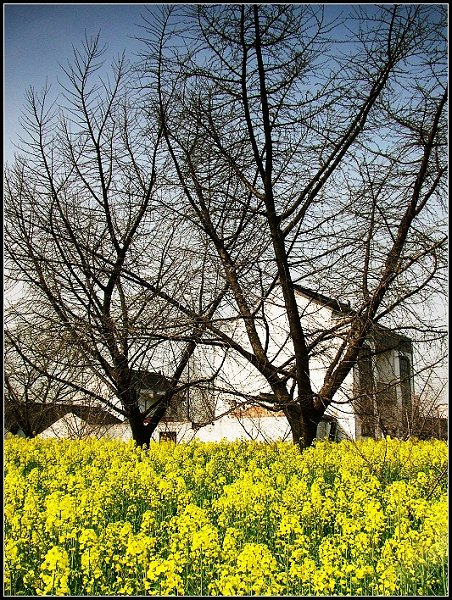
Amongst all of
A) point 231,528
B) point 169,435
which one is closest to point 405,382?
point 231,528

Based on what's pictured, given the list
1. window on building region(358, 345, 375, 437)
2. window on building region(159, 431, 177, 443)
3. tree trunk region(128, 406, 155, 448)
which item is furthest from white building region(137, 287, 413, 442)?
window on building region(159, 431, 177, 443)

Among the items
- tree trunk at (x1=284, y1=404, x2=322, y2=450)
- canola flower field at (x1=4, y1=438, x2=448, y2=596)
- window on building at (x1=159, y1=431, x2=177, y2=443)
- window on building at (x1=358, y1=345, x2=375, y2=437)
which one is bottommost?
canola flower field at (x1=4, y1=438, x2=448, y2=596)

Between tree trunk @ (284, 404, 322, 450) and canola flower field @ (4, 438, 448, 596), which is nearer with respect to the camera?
canola flower field @ (4, 438, 448, 596)

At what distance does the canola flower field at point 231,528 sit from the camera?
7.50 feet

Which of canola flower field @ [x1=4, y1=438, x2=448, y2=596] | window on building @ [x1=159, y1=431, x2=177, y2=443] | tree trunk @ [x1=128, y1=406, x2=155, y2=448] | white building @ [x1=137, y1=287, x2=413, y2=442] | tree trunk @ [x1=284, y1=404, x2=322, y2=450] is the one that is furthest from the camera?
window on building @ [x1=159, y1=431, x2=177, y2=443]

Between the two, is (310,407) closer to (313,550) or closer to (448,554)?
(313,550)

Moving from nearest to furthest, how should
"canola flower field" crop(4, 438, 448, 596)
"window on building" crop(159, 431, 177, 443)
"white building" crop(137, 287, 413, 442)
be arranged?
"canola flower field" crop(4, 438, 448, 596), "white building" crop(137, 287, 413, 442), "window on building" crop(159, 431, 177, 443)

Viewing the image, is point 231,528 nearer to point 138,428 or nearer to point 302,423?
point 302,423

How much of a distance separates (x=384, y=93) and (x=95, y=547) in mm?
3202

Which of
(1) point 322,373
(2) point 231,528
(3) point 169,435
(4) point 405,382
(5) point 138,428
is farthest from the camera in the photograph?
(3) point 169,435

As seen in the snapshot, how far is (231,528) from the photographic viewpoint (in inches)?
106

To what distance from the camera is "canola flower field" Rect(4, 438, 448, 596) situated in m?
2.29

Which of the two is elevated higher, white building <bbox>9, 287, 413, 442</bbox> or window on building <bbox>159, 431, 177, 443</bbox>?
white building <bbox>9, 287, 413, 442</bbox>

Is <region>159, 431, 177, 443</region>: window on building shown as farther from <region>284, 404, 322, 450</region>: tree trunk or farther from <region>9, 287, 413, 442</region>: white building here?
<region>284, 404, 322, 450</region>: tree trunk
